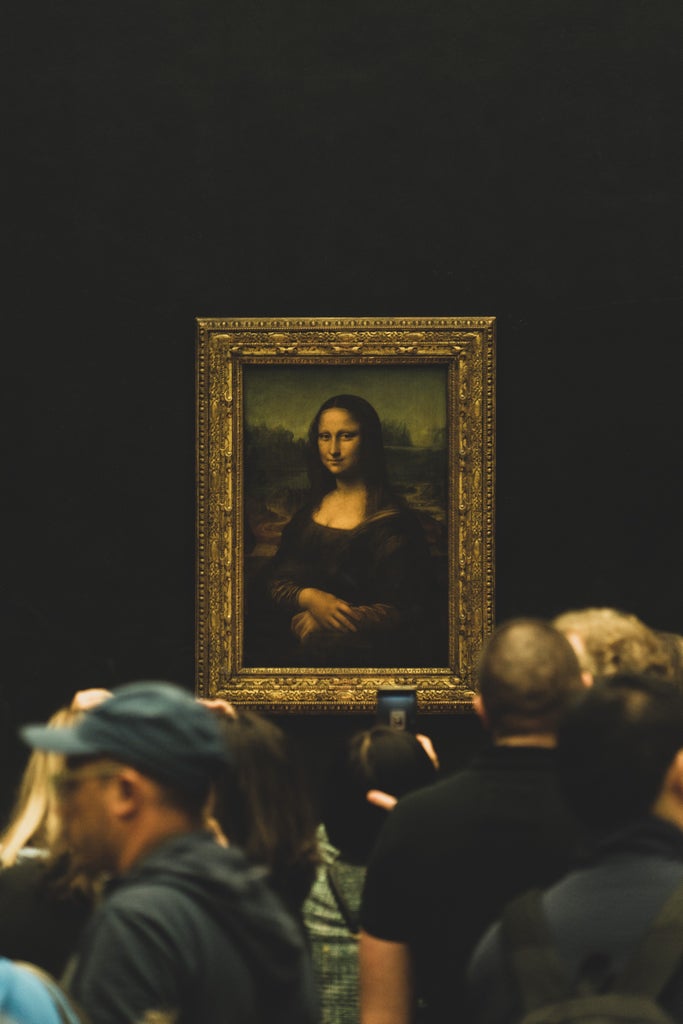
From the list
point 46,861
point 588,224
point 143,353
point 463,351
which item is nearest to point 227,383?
point 143,353

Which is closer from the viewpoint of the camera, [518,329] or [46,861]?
[46,861]

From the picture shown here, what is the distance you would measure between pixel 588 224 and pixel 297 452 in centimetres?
216

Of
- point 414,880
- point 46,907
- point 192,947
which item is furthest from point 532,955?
point 46,907

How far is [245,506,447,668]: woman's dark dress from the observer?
26.7 feet

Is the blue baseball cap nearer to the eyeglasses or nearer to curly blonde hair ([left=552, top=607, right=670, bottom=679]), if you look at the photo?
the eyeglasses

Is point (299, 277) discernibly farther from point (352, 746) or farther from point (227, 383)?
point (352, 746)

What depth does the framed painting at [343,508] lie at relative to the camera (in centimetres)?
813

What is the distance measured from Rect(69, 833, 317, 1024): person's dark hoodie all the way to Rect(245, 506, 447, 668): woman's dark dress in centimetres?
550

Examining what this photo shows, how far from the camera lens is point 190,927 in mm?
2412

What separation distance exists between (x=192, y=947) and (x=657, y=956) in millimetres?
791

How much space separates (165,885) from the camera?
96.2 inches

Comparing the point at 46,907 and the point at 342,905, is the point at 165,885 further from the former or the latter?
the point at 342,905

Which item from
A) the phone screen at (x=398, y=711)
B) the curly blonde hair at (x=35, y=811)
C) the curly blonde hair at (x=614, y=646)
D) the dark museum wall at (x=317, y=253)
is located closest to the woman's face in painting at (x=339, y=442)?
the dark museum wall at (x=317, y=253)

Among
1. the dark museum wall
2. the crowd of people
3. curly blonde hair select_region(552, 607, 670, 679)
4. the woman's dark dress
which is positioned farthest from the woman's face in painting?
the crowd of people
